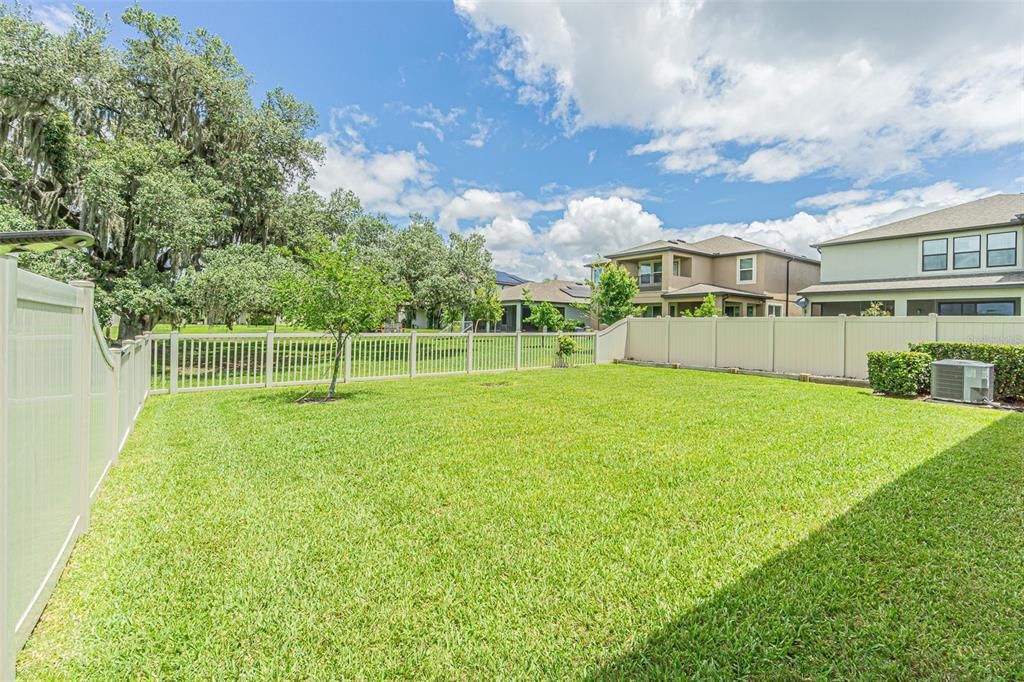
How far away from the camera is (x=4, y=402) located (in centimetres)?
161

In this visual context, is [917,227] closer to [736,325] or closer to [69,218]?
[736,325]

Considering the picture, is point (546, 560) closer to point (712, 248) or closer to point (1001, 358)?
point (1001, 358)

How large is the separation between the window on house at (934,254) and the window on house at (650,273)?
35.0 ft

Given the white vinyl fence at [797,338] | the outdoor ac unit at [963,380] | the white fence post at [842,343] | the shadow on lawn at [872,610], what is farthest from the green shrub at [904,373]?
the shadow on lawn at [872,610]

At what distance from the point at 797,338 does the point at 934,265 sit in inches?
395

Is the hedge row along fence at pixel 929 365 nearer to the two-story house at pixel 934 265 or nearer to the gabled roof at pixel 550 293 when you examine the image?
the two-story house at pixel 934 265

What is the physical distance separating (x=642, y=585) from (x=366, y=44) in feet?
47.3

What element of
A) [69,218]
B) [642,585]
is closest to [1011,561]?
[642,585]

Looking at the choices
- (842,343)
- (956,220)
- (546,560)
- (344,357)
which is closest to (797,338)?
(842,343)

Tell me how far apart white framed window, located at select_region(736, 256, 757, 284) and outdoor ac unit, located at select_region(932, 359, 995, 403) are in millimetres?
16772

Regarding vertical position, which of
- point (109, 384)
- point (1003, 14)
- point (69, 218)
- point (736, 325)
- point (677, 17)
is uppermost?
point (677, 17)

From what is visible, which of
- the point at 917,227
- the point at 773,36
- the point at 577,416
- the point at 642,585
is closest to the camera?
the point at 642,585

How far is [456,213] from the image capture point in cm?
2820

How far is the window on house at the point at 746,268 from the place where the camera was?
24594mm
